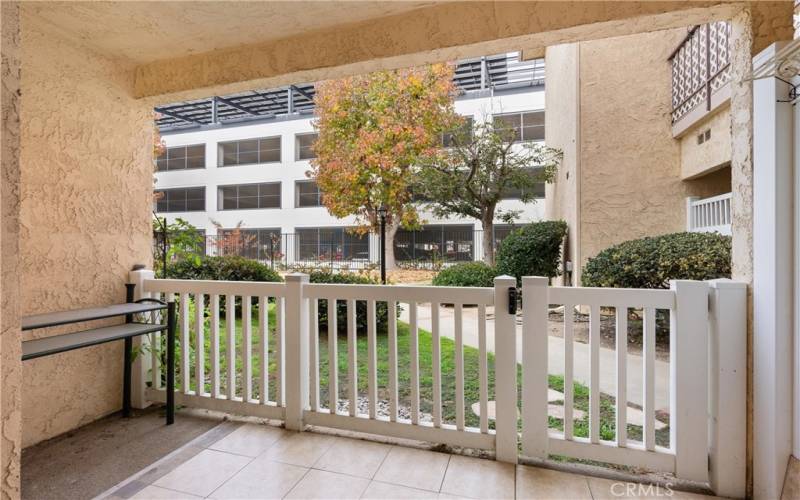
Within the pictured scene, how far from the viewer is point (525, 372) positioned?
7.20ft

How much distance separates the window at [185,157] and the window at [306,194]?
4914 millimetres

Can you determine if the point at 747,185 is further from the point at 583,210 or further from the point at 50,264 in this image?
the point at 583,210

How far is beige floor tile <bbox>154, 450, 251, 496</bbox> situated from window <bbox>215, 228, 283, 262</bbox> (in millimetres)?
12852

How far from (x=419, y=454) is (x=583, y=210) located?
5.12 metres

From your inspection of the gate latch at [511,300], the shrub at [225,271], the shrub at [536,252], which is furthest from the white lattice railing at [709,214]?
the shrub at [225,271]

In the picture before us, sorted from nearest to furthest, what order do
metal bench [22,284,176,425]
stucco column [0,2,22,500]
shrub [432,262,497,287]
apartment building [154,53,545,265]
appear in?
stucco column [0,2,22,500] → metal bench [22,284,176,425] → shrub [432,262,497,287] → apartment building [154,53,545,265]

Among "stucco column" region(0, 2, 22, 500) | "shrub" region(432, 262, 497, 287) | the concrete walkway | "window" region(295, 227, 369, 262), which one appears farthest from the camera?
"window" region(295, 227, 369, 262)

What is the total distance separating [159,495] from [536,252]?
6.90 m

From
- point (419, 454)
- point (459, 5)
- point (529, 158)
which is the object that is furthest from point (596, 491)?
point (529, 158)

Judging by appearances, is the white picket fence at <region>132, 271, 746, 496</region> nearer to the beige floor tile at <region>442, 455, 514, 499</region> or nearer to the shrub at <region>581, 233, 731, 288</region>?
the beige floor tile at <region>442, 455, 514, 499</region>

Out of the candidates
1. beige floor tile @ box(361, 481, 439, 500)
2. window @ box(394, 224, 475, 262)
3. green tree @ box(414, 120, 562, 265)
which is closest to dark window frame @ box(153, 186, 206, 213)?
window @ box(394, 224, 475, 262)

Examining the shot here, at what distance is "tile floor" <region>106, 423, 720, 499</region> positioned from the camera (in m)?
1.95

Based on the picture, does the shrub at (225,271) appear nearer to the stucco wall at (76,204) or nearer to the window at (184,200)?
the stucco wall at (76,204)

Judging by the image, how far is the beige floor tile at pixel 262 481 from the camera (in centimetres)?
196
